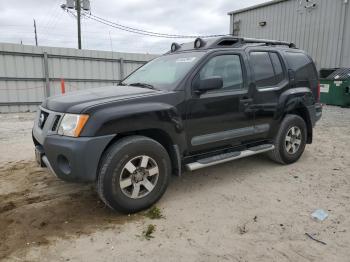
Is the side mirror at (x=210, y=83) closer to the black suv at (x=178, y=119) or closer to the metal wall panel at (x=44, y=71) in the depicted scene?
the black suv at (x=178, y=119)

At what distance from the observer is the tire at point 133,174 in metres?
3.02

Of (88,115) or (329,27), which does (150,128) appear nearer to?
(88,115)

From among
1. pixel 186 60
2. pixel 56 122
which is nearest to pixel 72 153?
pixel 56 122

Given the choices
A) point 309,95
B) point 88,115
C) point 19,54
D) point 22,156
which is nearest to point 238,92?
point 309,95

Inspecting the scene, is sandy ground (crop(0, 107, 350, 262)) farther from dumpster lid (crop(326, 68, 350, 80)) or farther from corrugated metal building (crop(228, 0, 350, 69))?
corrugated metal building (crop(228, 0, 350, 69))

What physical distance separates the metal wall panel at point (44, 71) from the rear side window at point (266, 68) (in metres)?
10.3

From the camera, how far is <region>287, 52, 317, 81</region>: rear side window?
4.82 m

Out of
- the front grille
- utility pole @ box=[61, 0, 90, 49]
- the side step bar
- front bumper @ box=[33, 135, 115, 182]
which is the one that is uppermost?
utility pole @ box=[61, 0, 90, 49]

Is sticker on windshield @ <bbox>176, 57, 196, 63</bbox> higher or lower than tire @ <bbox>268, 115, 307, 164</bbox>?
higher

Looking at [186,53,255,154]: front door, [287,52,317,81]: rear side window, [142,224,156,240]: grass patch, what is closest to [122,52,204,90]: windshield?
[186,53,255,154]: front door

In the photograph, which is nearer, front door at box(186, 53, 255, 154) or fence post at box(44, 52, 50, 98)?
front door at box(186, 53, 255, 154)

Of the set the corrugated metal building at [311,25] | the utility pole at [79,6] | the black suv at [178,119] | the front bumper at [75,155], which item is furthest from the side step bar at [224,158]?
the utility pole at [79,6]

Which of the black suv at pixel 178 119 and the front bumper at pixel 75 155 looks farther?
the black suv at pixel 178 119

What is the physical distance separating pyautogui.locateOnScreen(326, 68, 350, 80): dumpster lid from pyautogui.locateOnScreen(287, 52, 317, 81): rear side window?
7.59 meters
